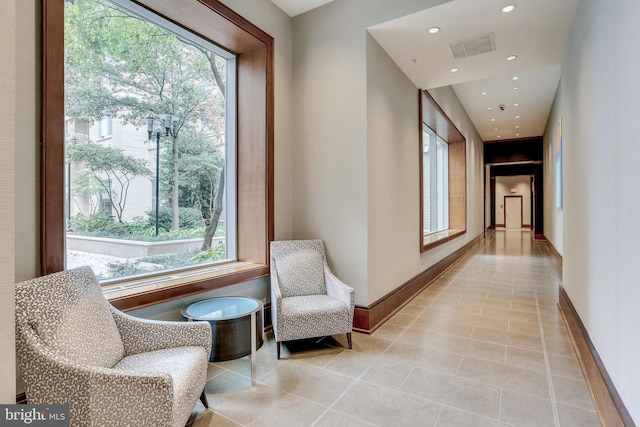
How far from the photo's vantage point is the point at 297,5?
3648 millimetres

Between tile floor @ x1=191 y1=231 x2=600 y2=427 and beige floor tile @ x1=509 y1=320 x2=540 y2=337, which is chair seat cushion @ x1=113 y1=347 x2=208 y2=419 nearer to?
tile floor @ x1=191 y1=231 x2=600 y2=427

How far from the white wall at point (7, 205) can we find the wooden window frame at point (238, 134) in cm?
96

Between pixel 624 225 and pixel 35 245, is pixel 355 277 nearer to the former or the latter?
pixel 624 225

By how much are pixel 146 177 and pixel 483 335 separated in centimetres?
366

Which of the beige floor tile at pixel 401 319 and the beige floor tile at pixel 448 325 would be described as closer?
the beige floor tile at pixel 448 325

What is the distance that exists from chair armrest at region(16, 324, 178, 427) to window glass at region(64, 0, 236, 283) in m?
1.13

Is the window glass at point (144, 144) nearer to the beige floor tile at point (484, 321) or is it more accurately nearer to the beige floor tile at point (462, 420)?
the beige floor tile at point (462, 420)

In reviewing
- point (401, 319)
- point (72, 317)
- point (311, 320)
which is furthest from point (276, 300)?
point (401, 319)

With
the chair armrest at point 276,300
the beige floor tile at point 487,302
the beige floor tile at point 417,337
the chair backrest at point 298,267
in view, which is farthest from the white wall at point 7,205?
the beige floor tile at point 487,302

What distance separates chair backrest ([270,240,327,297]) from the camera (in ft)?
10.9

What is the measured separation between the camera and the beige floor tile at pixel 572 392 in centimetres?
218

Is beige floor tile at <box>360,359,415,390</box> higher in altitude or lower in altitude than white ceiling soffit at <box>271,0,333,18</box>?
lower

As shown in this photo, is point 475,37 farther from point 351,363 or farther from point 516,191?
point 516,191

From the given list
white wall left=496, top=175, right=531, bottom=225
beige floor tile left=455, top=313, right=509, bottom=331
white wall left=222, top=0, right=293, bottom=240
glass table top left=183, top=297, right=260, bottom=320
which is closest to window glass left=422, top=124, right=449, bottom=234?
beige floor tile left=455, top=313, right=509, bottom=331
